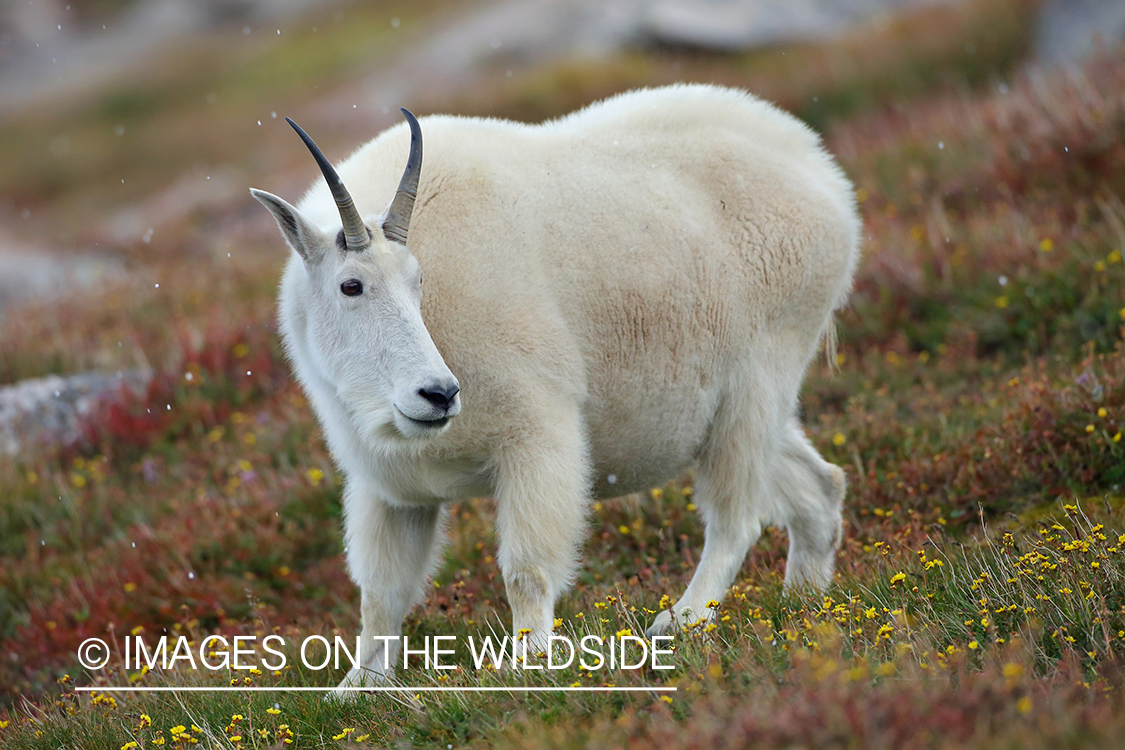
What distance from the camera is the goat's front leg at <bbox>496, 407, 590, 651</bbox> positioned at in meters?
4.26

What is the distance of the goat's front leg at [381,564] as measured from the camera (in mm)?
4852

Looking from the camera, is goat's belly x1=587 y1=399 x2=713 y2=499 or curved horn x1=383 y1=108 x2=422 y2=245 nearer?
curved horn x1=383 y1=108 x2=422 y2=245

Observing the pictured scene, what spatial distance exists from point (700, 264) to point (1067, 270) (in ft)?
13.1

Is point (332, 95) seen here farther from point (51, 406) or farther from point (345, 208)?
point (345, 208)

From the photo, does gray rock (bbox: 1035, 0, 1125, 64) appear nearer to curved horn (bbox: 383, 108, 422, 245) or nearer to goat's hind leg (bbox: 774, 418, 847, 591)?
goat's hind leg (bbox: 774, 418, 847, 591)

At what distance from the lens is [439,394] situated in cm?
378

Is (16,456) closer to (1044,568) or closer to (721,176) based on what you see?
(721,176)

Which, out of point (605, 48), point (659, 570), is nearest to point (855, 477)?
point (659, 570)

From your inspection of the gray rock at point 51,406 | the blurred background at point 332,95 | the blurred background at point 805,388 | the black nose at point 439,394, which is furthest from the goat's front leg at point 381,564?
the blurred background at point 332,95

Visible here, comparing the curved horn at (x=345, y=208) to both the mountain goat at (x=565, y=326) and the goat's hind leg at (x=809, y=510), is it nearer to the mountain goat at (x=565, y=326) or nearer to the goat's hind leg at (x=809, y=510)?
the mountain goat at (x=565, y=326)

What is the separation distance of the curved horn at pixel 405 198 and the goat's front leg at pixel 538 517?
3.20 ft

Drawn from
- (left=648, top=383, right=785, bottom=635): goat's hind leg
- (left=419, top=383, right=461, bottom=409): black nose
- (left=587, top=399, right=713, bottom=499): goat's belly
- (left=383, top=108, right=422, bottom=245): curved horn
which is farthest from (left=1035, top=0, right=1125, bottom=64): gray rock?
(left=419, top=383, right=461, bottom=409): black nose

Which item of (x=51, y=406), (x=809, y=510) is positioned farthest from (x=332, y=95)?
(x=809, y=510)

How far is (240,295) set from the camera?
1139 cm
